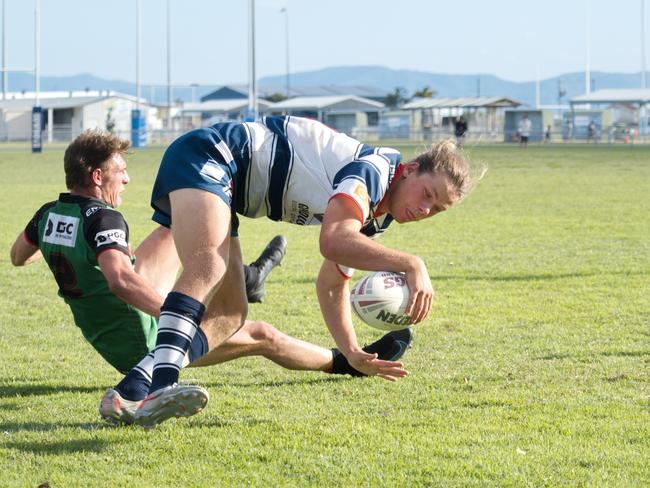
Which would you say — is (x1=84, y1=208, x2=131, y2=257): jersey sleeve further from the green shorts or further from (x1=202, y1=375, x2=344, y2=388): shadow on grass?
(x1=202, y1=375, x2=344, y2=388): shadow on grass

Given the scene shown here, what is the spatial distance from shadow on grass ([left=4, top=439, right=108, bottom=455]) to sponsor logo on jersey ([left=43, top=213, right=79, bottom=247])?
1.08 m

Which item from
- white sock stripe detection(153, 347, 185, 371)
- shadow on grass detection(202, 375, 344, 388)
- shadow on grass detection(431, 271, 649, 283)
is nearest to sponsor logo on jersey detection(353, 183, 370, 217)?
white sock stripe detection(153, 347, 185, 371)

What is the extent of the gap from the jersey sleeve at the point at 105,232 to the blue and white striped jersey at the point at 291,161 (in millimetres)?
603

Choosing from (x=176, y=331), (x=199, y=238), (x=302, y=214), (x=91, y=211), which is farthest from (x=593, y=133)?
(x=176, y=331)

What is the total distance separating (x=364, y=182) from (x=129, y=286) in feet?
4.30

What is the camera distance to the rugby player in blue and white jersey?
4.45m

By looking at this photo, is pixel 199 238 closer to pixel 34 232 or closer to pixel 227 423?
pixel 227 423

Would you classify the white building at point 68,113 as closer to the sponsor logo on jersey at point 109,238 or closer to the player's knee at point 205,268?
the sponsor logo on jersey at point 109,238

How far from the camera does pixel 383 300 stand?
4.93 metres

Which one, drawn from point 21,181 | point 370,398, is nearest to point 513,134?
point 21,181

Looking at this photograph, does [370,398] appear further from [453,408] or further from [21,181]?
[21,181]

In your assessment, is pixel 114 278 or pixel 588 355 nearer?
pixel 114 278

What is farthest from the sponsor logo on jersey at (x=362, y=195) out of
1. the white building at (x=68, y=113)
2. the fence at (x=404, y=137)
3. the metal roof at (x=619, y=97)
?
the white building at (x=68, y=113)

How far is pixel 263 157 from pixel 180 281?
2.37ft
